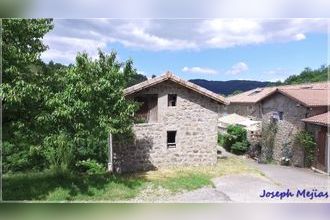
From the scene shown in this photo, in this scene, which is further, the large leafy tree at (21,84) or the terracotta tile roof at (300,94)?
the terracotta tile roof at (300,94)

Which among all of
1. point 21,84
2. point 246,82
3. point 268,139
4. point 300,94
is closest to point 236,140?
point 268,139

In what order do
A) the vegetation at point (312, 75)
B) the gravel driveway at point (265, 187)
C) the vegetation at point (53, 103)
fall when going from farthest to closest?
the vegetation at point (312, 75) < the gravel driveway at point (265, 187) < the vegetation at point (53, 103)

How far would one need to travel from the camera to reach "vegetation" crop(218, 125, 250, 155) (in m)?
9.93

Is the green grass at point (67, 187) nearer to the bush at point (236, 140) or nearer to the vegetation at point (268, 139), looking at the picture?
the bush at point (236, 140)

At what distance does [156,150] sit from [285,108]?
3.14m

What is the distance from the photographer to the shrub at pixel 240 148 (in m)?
9.88

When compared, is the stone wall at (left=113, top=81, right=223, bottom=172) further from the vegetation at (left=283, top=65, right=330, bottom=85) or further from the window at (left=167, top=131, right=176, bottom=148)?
the vegetation at (left=283, top=65, right=330, bottom=85)

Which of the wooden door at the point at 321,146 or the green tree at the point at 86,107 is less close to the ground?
the green tree at the point at 86,107

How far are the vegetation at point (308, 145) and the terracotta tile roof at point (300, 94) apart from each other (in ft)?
2.13

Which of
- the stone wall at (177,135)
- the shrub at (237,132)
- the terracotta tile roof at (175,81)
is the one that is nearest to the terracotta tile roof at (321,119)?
the shrub at (237,132)

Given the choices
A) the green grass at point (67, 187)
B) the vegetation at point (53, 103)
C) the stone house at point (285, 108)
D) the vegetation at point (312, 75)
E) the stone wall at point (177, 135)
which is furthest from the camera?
the stone wall at point (177, 135)

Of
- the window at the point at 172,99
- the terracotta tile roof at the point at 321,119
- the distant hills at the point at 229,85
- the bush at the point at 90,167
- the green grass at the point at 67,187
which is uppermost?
the distant hills at the point at 229,85

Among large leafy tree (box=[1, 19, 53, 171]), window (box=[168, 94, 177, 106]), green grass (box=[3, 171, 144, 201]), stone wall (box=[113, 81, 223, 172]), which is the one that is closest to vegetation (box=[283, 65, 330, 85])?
stone wall (box=[113, 81, 223, 172])

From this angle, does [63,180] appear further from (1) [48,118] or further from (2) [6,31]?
(2) [6,31]
